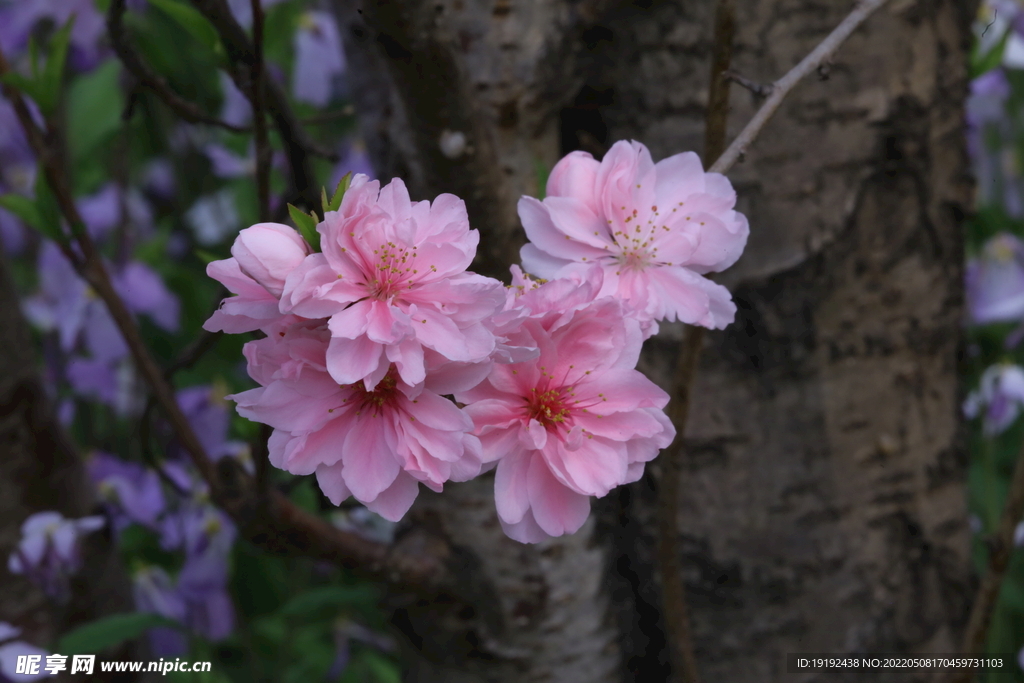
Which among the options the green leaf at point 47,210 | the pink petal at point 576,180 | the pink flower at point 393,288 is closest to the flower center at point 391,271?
the pink flower at point 393,288

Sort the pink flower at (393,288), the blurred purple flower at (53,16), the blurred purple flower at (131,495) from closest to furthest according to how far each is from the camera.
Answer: the pink flower at (393,288), the blurred purple flower at (131,495), the blurred purple flower at (53,16)

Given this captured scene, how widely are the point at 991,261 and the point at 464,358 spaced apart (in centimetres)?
116

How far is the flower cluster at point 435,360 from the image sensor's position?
322 millimetres

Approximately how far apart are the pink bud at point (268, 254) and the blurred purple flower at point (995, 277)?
1109 mm

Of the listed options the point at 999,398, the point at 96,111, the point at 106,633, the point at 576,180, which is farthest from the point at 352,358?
the point at 96,111

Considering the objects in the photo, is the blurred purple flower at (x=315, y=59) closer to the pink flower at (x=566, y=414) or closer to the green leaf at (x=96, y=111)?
the green leaf at (x=96, y=111)

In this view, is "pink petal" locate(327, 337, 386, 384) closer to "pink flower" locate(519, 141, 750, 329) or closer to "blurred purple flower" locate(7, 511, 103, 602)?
"pink flower" locate(519, 141, 750, 329)

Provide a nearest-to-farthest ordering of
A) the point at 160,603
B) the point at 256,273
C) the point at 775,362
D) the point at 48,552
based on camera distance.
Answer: the point at 256,273 → the point at 775,362 → the point at 48,552 → the point at 160,603

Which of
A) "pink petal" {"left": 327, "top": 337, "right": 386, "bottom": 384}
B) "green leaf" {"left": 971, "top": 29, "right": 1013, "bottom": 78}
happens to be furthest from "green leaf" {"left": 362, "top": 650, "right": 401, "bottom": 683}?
"green leaf" {"left": 971, "top": 29, "right": 1013, "bottom": 78}

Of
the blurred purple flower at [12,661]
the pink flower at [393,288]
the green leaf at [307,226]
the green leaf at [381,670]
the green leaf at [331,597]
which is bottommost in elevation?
the green leaf at [381,670]

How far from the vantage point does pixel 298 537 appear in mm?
586

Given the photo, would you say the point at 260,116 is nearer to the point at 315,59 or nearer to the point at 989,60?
the point at 989,60

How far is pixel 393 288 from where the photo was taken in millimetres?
342

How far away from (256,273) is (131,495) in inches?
30.8
